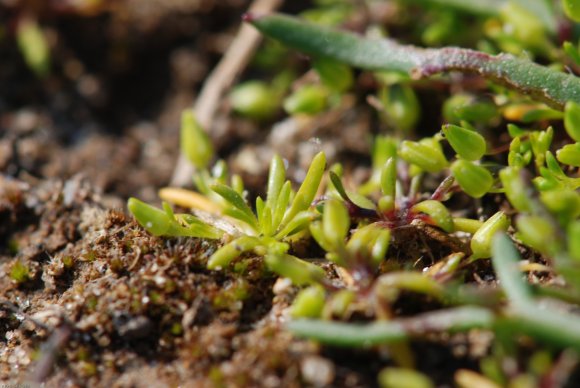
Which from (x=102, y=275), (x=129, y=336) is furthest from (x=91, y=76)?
(x=129, y=336)

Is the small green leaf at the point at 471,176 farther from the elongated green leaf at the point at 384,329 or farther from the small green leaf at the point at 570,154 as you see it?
the elongated green leaf at the point at 384,329

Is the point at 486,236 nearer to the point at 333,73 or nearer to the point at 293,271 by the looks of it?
the point at 293,271

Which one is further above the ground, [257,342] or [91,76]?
[91,76]

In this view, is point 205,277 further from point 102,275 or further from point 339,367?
point 339,367

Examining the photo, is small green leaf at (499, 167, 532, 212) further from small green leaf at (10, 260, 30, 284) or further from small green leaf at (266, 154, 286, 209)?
small green leaf at (10, 260, 30, 284)

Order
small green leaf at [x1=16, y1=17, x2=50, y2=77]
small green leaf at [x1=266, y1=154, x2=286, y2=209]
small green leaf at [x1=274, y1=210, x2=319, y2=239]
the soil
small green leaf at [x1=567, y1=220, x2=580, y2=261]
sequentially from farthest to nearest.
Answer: small green leaf at [x1=16, y1=17, x2=50, y2=77]
small green leaf at [x1=266, y1=154, x2=286, y2=209]
small green leaf at [x1=274, y1=210, x2=319, y2=239]
the soil
small green leaf at [x1=567, y1=220, x2=580, y2=261]

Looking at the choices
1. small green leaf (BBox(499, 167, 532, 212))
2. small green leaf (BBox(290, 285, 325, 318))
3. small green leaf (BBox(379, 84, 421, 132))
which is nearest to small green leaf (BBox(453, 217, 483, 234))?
small green leaf (BBox(499, 167, 532, 212))
